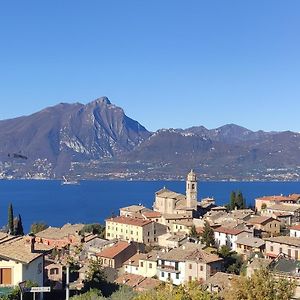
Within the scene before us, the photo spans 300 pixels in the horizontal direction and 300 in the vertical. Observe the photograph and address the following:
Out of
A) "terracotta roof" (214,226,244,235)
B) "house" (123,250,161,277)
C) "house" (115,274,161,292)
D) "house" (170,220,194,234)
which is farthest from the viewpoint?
"house" (170,220,194,234)

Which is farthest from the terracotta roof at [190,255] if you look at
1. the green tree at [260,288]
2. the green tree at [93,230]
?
the green tree at [93,230]

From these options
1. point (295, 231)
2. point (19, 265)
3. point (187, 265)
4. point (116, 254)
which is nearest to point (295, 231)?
point (295, 231)

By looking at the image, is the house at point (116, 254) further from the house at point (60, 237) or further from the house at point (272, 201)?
the house at point (272, 201)

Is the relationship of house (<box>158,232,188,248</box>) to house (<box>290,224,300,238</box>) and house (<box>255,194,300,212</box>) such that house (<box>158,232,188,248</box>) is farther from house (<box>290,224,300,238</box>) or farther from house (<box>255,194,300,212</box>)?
house (<box>255,194,300,212</box>)

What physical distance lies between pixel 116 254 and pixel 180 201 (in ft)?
80.7

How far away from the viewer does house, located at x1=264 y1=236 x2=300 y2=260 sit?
40.5 meters

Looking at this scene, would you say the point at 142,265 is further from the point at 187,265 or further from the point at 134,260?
the point at 187,265

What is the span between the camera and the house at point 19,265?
20641 mm

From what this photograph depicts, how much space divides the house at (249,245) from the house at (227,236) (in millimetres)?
829

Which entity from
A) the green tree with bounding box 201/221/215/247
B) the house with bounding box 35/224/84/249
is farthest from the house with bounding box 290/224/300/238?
the house with bounding box 35/224/84/249

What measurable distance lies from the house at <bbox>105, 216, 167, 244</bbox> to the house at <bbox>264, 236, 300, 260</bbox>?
48.9 ft

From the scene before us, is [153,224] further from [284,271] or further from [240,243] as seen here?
[284,271]

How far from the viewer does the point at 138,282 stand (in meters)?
34.1

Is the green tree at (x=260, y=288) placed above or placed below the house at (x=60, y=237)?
above
